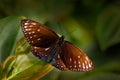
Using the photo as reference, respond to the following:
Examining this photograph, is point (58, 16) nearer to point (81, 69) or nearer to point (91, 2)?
point (91, 2)

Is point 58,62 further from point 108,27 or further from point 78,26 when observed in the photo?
point 78,26

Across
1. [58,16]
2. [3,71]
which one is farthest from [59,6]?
[3,71]

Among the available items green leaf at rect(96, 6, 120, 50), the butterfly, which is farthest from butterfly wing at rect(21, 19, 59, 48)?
green leaf at rect(96, 6, 120, 50)

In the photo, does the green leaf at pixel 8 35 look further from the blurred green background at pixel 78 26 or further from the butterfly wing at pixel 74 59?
the butterfly wing at pixel 74 59

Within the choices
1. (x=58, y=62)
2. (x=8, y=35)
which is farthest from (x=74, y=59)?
(x=8, y=35)

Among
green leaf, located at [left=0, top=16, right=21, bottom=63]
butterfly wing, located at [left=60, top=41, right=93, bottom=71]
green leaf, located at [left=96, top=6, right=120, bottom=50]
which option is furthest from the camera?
green leaf, located at [left=96, top=6, right=120, bottom=50]

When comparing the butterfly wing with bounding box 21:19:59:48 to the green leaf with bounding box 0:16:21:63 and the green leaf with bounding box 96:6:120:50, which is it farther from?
the green leaf with bounding box 96:6:120:50
